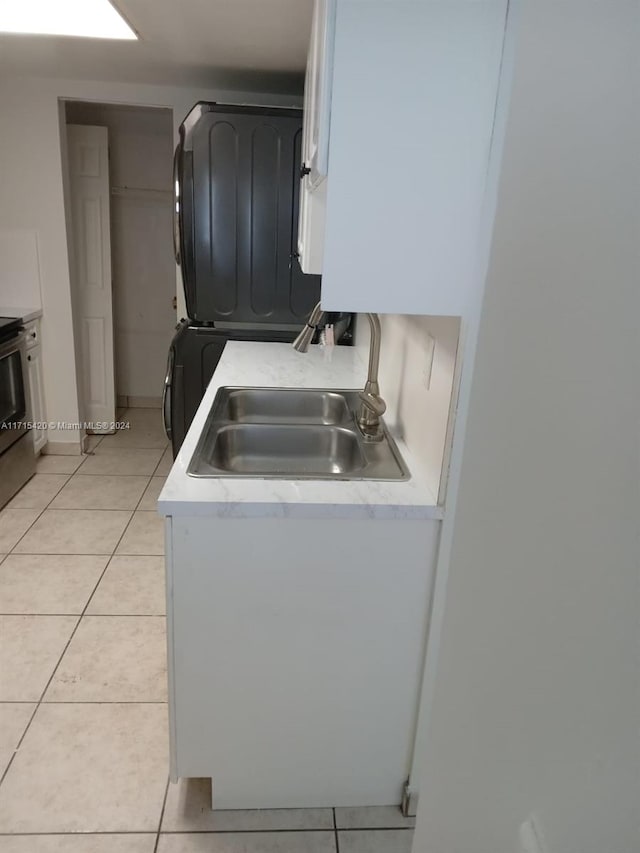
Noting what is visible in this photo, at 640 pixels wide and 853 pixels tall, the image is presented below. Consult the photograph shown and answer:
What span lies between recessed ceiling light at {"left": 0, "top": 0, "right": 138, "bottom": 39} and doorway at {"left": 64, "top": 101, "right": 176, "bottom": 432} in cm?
181

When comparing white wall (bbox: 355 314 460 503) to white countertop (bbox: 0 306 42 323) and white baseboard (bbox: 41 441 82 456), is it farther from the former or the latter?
white baseboard (bbox: 41 441 82 456)

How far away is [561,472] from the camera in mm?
561

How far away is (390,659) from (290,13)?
2.05 m

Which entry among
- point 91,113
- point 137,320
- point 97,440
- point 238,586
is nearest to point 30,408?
point 97,440

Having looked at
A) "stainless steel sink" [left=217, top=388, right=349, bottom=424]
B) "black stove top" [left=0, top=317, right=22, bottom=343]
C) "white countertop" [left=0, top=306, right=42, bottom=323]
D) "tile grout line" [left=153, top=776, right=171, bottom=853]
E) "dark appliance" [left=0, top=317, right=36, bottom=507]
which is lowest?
"tile grout line" [left=153, top=776, right=171, bottom=853]

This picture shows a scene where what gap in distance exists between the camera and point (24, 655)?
2.09m

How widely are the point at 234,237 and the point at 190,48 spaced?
2.56ft

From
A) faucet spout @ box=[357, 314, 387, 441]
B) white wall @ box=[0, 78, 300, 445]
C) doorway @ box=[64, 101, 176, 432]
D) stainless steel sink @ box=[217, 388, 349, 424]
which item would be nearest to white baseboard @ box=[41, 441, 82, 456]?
doorway @ box=[64, 101, 176, 432]

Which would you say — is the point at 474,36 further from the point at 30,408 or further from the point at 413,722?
the point at 30,408

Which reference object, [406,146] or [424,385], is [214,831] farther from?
[406,146]

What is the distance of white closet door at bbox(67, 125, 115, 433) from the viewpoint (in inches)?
150

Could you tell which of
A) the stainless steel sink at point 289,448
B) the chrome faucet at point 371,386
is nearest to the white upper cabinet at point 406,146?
the chrome faucet at point 371,386

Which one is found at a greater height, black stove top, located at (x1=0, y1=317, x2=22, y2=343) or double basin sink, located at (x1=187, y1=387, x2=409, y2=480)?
black stove top, located at (x1=0, y1=317, x2=22, y2=343)

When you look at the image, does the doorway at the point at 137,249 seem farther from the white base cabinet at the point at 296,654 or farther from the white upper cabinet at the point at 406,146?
the white upper cabinet at the point at 406,146
